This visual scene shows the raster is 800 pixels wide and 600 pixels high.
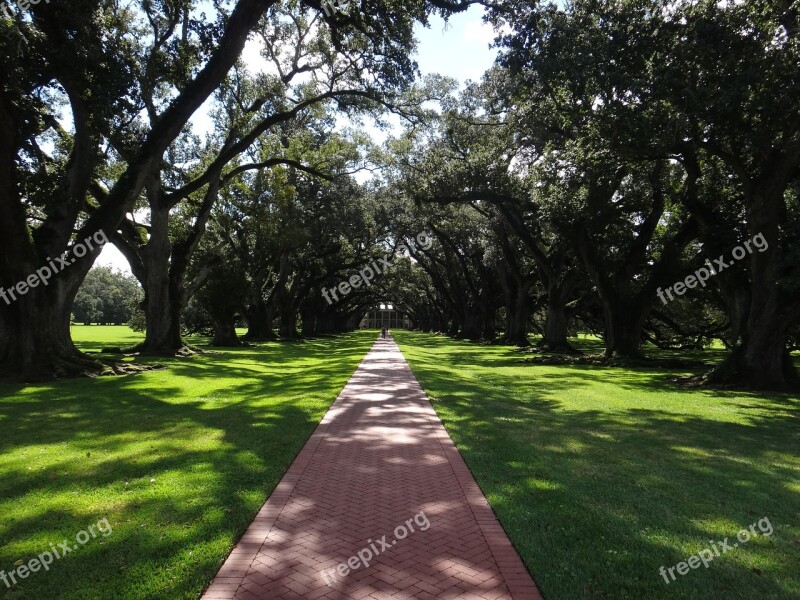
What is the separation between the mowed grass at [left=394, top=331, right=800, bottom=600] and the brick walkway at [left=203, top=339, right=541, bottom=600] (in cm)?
29

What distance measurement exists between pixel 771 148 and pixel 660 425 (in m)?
8.87

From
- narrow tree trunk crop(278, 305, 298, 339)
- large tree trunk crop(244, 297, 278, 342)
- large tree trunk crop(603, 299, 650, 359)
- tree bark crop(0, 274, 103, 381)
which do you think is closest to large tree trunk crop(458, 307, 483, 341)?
narrow tree trunk crop(278, 305, 298, 339)

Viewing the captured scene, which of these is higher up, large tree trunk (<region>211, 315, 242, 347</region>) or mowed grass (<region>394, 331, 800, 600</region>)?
large tree trunk (<region>211, 315, 242, 347</region>)

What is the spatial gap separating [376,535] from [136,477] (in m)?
2.96

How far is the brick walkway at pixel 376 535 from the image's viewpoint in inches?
138

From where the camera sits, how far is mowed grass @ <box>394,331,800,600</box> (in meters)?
3.74

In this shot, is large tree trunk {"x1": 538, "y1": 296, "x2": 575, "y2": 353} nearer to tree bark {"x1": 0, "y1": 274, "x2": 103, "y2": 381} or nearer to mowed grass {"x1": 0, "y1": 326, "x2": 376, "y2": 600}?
mowed grass {"x1": 0, "y1": 326, "x2": 376, "y2": 600}

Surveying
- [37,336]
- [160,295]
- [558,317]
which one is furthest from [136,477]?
[558,317]

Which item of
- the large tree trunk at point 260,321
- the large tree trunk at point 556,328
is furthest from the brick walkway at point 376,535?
the large tree trunk at point 260,321

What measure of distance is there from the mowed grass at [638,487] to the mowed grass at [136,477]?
2.48 metres

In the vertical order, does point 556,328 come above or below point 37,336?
above

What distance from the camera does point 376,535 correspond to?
432 cm

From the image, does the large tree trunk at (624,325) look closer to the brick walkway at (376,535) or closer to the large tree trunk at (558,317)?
the large tree trunk at (558,317)

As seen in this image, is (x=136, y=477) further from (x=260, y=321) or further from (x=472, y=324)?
(x=472, y=324)
